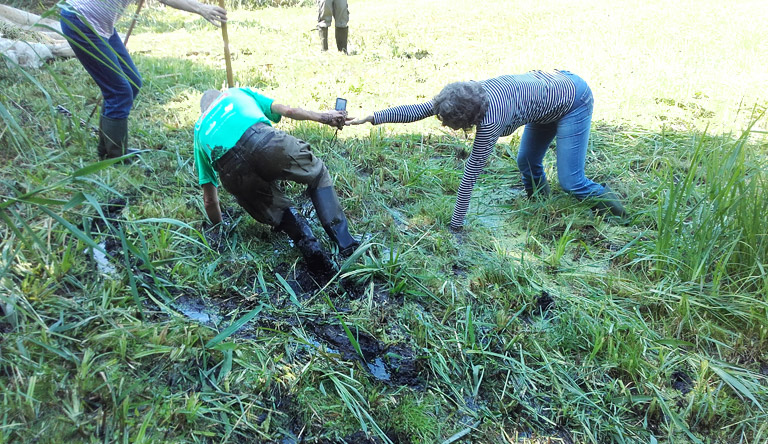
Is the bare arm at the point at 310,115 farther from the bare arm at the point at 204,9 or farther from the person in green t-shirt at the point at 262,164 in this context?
the bare arm at the point at 204,9

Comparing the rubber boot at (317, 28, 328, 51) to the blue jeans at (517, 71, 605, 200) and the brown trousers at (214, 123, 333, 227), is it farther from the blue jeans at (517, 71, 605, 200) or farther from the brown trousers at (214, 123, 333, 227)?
the brown trousers at (214, 123, 333, 227)

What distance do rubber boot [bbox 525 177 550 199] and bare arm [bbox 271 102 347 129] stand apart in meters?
1.50

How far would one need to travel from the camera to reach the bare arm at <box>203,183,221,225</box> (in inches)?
124

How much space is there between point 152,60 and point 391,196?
4.57 m

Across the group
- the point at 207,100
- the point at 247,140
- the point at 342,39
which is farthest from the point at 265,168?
the point at 342,39

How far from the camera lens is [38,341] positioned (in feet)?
7.04

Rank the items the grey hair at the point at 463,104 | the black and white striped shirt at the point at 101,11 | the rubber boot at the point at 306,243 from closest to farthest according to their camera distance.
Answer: the grey hair at the point at 463,104 < the rubber boot at the point at 306,243 < the black and white striped shirt at the point at 101,11

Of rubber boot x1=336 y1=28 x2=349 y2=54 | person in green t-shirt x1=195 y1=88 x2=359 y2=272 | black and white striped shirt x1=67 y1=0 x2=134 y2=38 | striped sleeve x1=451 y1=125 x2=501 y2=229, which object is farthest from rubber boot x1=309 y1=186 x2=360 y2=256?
rubber boot x1=336 y1=28 x2=349 y2=54

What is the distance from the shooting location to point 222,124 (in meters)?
2.83

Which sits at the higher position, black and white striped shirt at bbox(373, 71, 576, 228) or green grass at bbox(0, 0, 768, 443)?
black and white striped shirt at bbox(373, 71, 576, 228)

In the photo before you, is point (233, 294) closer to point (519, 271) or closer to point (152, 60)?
point (519, 271)

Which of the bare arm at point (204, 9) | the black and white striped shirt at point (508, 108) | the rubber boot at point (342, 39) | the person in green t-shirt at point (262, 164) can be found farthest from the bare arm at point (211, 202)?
the rubber boot at point (342, 39)

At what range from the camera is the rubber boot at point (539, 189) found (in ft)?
12.5

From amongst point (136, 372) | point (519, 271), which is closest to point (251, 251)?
point (136, 372)
